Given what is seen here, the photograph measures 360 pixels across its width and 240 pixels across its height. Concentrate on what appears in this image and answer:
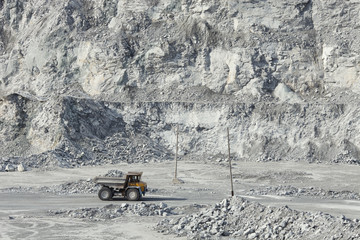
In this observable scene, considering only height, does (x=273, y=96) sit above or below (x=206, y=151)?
above

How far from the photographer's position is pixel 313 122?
154 ft

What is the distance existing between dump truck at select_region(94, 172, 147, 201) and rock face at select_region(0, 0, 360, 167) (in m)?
15.8

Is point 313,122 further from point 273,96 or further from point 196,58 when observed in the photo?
point 196,58

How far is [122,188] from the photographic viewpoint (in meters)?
25.5

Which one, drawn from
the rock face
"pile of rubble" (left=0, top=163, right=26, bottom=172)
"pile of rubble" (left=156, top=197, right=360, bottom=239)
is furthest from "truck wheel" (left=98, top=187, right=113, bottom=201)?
the rock face

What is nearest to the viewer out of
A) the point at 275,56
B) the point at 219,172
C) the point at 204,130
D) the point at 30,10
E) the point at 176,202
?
the point at 176,202

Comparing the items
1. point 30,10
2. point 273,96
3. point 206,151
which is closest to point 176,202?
point 206,151

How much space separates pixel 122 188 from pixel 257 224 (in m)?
9.91

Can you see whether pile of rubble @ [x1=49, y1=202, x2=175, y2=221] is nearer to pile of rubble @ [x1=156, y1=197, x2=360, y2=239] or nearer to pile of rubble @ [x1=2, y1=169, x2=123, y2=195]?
pile of rubble @ [x1=156, y1=197, x2=360, y2=239]

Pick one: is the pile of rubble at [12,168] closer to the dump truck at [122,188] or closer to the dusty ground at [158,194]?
the dusty ground at [158,194]

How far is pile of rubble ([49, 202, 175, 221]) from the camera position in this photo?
67.7ft

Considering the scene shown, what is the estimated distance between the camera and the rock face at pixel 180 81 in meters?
45.5

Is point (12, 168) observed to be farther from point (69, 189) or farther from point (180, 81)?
point (180, 81)

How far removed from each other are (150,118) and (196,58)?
28.0ft
